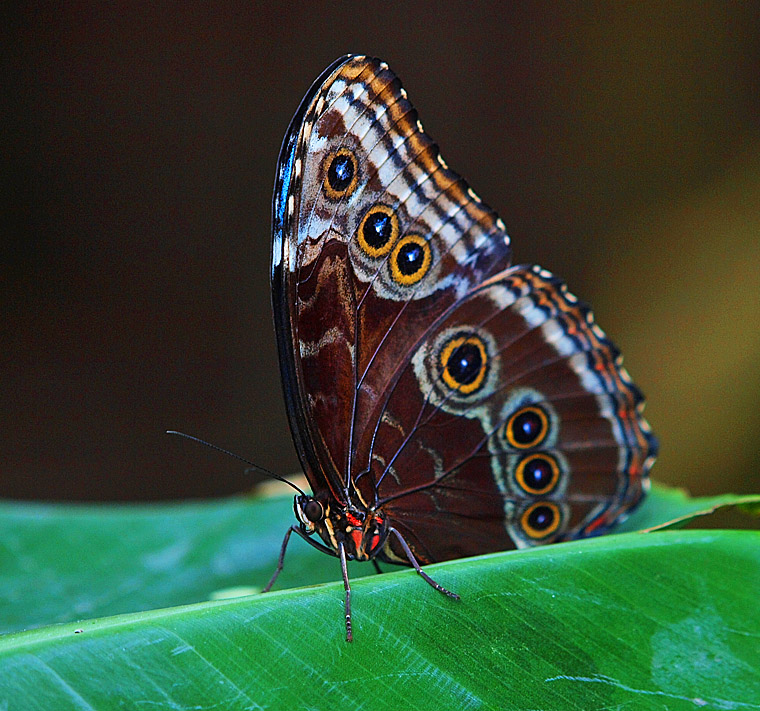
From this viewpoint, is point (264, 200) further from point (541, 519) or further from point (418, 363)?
point (541, 519)

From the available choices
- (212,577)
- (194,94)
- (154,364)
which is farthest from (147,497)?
(212,577)

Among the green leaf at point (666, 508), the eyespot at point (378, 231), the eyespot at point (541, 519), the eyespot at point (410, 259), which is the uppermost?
the eyespot at point (378, 231)

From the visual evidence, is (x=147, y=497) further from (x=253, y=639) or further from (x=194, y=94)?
(x=253, y=639)

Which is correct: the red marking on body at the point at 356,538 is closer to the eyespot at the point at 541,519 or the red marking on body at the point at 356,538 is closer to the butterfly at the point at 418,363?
the butterfly at the point at 418,363

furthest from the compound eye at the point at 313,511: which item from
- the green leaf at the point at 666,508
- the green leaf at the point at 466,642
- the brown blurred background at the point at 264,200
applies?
the brown blurred background at the point at 264,200

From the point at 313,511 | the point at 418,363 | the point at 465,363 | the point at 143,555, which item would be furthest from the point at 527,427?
the point at 143,555

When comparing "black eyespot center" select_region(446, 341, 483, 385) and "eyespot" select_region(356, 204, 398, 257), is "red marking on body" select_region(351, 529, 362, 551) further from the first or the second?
"eyespot" select_region(356, 204, 398, 257)
